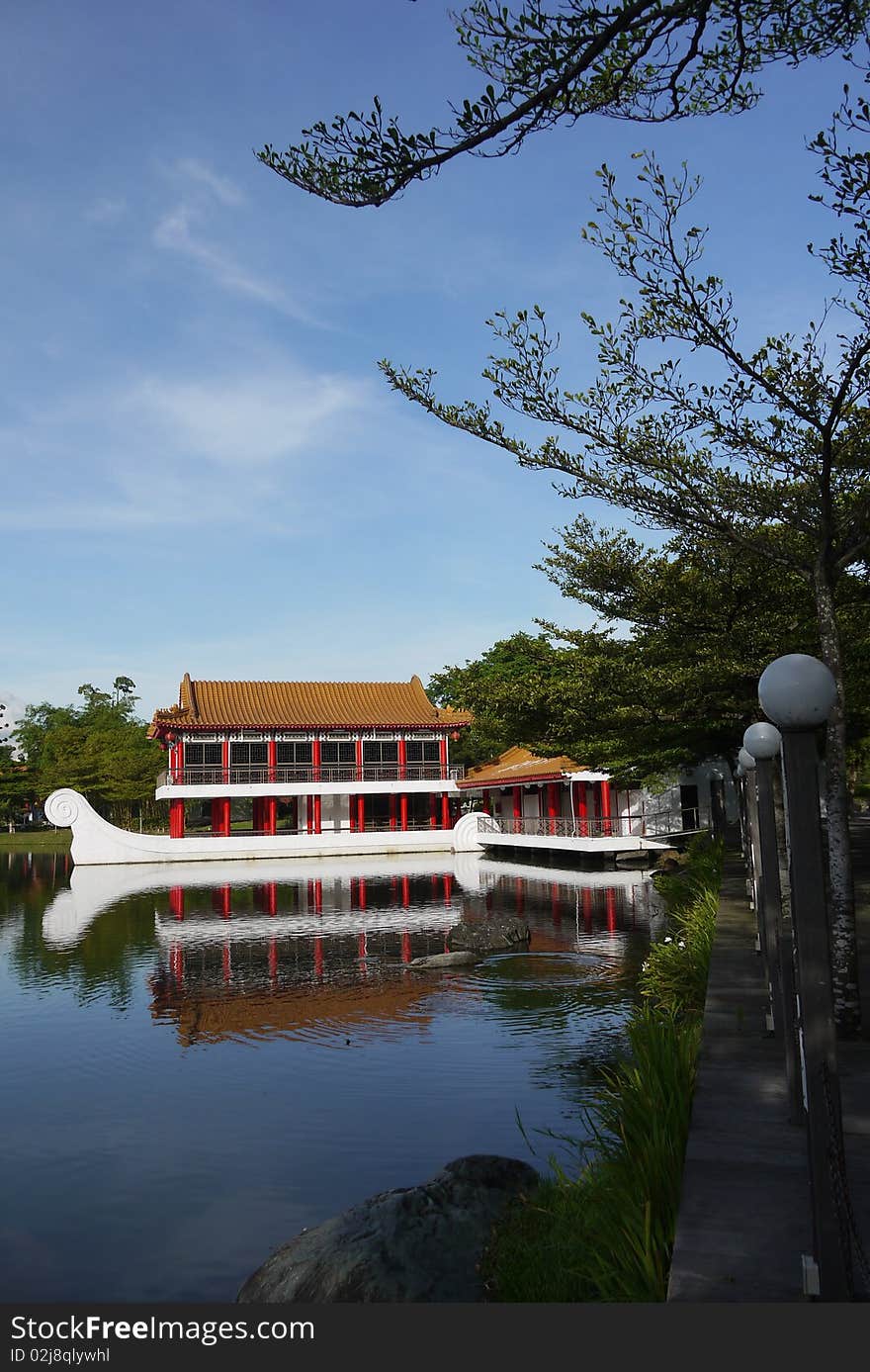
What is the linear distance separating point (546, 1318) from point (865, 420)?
8.74 metres

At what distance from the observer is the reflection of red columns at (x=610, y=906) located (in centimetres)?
1971

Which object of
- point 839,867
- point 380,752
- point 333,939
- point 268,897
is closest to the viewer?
point 839,867

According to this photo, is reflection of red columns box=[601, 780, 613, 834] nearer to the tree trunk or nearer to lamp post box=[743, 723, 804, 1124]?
the tree trunk

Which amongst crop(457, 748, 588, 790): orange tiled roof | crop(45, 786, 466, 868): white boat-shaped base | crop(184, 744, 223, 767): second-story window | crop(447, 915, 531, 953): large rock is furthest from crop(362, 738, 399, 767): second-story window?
crop(447, 915, 531, 953): large rock

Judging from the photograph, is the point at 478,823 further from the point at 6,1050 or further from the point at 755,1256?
the point at 755,1256

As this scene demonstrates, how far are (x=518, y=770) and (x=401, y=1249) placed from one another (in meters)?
35.2

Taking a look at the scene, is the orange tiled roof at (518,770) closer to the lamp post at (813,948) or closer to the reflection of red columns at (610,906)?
the reflection of red columns at (610,906)

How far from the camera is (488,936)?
17719 mm

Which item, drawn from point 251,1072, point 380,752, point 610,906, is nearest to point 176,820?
point 380,752

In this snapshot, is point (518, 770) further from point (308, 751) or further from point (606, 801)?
point (308, 751)

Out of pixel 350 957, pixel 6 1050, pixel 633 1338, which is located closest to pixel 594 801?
pixel 350 957

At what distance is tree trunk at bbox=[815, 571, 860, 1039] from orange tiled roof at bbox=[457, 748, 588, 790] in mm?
24194

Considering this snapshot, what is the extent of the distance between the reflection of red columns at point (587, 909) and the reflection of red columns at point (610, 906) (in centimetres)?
38

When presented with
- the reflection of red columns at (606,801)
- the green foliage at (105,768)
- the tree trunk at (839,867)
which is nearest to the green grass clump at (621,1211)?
the tree trunk at (839,867)
